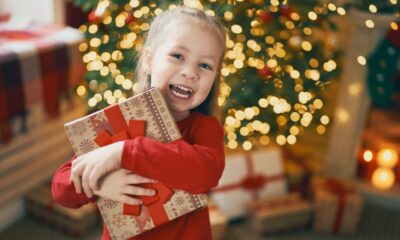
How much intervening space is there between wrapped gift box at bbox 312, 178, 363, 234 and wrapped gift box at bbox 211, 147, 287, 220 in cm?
20

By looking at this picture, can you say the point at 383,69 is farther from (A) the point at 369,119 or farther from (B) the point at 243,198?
(B) the point at 243,198

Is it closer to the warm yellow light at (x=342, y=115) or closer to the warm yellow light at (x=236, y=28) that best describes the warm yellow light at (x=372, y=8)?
the warm yellow light at (x=236, y=28)

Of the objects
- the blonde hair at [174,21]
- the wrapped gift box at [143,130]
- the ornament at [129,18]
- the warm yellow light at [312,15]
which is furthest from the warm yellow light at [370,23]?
the wrapped gift box at [143,130]

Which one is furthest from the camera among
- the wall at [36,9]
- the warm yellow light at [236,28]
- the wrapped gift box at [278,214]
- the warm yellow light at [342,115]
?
the warm yellow light at [342,115]

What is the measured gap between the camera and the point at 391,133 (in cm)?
229

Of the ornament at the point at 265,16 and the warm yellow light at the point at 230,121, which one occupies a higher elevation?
the ornament at the point at 265,16

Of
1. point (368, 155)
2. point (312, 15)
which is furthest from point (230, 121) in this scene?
point (368, 155)

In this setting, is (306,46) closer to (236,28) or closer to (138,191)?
(236,28)

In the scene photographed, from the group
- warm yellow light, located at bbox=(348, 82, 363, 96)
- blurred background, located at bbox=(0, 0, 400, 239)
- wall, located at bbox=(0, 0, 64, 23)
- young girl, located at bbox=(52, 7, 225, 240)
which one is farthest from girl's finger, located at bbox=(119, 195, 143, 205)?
warm yellow light, located at bbox=(348, 82, 363, 96)

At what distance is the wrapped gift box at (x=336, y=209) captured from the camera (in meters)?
1.93

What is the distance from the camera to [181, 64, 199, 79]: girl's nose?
29.6 inches

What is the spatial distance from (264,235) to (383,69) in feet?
3.08

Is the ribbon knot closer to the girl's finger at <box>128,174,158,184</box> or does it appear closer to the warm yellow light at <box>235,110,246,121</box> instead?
the warm yellow light at <box>235,110,246,121</box>

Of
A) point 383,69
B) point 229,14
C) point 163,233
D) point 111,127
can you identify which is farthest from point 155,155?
point 383,69
